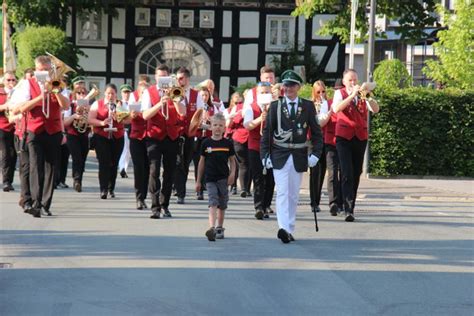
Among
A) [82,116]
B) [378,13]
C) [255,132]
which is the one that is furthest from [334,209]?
[378,13]

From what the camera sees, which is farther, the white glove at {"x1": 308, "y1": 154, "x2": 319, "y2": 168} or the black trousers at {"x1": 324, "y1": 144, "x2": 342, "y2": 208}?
the black trousers at {"x1": 324, "y1": 144, "x2": 342, "y2": 208}

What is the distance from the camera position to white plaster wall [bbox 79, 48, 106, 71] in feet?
148

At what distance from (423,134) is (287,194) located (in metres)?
12.8

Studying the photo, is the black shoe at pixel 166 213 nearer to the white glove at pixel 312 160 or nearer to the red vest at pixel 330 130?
the red vest at pixel 330 130

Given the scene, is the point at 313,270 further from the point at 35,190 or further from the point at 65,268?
the point at 35,190

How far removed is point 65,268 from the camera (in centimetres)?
1048

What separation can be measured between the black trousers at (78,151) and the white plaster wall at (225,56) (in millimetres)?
25494

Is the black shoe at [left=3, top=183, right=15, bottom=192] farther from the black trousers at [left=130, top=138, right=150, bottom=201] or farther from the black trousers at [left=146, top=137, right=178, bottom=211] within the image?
the black trousers at [left=146, top=137, right=178, bottom=211]

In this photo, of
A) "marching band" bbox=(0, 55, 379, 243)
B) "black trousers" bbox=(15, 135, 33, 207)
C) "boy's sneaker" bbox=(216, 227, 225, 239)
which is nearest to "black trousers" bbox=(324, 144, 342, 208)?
"marching band" bbox=(0, 55, 379, 243)

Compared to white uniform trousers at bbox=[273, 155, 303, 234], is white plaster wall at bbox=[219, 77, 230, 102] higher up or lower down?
lower down

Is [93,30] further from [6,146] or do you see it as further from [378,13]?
[6,146]

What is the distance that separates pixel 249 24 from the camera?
45906 mm

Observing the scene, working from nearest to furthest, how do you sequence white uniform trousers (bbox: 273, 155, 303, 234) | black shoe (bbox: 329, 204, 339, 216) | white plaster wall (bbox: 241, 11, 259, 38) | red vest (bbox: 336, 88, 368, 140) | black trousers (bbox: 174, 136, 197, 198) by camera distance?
1. white uniform trousers (bbox: 273, 155, 303, 234)
2. red vest (bbox: 336, 88, 368, 140)
3. black shoe (bbox: 329, 204, 339, 216)
4. black trousers (bbox: 174, 136, 197, 198)
5. white plaster wall (bbox: 241, 11, 259, 38)

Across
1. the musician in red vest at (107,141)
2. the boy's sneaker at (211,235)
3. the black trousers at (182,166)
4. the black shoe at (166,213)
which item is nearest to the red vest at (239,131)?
the black trousers at (182,166)
